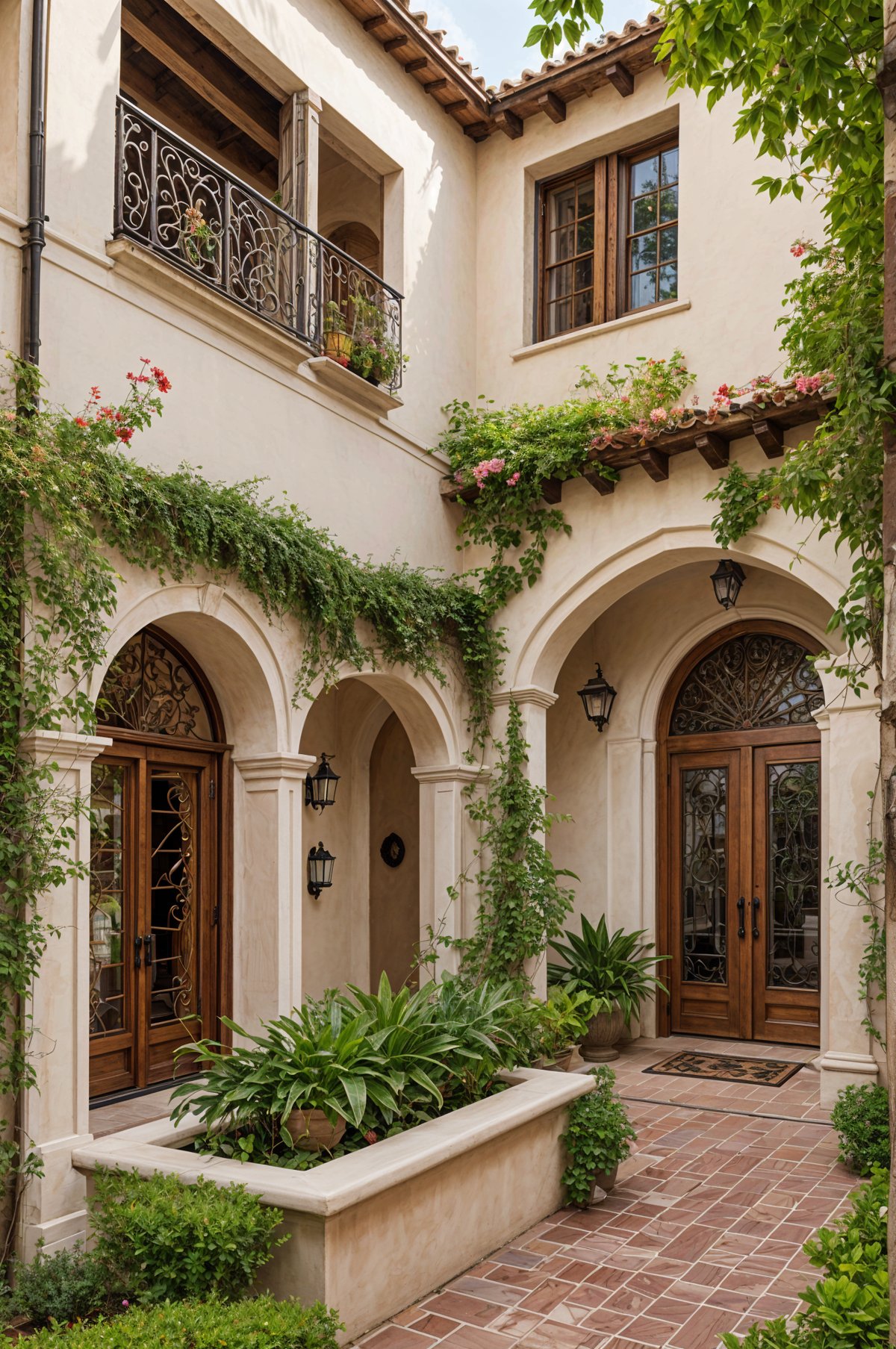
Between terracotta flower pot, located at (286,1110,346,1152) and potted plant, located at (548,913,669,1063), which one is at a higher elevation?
terracotta flower pot, located at (286,1110,346,1152)

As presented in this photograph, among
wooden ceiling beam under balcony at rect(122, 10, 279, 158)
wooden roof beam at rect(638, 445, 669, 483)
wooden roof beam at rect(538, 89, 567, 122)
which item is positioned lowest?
wooden roof beam at rect(638, 445, 669, 483)

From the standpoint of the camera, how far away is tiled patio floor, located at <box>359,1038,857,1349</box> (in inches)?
180

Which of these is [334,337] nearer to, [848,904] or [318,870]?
[318,870]

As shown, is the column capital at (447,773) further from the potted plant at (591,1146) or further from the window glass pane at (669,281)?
the window glass pane at (669,281)

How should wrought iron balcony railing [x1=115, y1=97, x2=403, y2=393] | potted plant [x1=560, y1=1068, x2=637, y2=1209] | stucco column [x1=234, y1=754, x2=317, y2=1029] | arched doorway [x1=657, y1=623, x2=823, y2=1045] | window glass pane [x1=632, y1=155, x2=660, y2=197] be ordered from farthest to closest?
1. window glass pane [x1=632, y1=155, x2=660, y2=197]
2. arched doorway [x1=657, y1=623, x2=823, y2=1045]
3. stucco column [x1=234, y1=754, x2=317, y2=1029]
4. wrought iron balcony railing [x1=115, y1=97, x2=403, y2=393]
5. potted plant [x1=560, y1=1068, x2=637, y2=1209]

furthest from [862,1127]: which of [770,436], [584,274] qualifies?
[584,274]

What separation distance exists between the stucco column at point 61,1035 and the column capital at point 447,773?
3.80 meters

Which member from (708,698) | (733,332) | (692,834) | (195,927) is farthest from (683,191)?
(195,927)

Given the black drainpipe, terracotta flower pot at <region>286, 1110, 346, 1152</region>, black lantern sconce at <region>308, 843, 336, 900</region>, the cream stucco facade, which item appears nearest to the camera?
terracotta flower pot at <region>286, 1110, 346, 1152</region>

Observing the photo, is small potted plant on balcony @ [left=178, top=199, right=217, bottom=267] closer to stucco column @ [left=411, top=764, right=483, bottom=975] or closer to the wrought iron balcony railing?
the wrought iron balcony railing

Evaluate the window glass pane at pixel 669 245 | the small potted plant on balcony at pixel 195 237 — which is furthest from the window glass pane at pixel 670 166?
the small potted plant on balcony at pixel 195 237

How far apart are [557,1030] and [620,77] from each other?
7633mm

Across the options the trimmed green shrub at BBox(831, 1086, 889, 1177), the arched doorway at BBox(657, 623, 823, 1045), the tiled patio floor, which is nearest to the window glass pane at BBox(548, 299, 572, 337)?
the arched doorway at BBox(657, 623, 823, 1045)

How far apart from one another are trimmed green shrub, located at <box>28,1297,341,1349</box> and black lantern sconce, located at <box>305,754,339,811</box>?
211 inches
